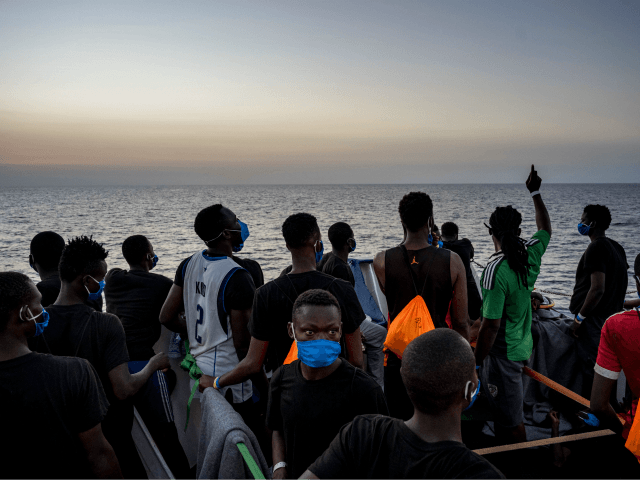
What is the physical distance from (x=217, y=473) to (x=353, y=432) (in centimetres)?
97

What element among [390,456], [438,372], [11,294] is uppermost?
[11,294]

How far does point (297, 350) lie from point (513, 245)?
2306 millimetres

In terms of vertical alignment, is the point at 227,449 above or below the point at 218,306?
below

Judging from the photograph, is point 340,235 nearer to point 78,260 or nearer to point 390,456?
point 78,260

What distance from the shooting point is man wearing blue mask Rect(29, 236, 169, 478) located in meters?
2.91

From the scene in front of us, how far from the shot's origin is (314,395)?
2.41 metres

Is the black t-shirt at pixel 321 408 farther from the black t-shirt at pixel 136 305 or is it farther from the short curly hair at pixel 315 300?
the black t-shirt at pixel 136 305

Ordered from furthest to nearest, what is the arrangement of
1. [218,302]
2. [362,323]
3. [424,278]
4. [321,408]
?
[362,323] → [424,278] → [218,302] → [321,408]

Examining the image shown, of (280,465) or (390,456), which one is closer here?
(390,456)

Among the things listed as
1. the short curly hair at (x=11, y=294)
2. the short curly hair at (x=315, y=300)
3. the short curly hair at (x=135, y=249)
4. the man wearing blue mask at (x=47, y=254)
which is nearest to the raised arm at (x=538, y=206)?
the short curly hair at (x=315, y=300)

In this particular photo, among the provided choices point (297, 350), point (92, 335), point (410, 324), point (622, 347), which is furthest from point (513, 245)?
point (92, 335)

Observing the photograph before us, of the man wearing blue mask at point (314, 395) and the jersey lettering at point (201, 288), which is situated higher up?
the jersey lettering at point (201, 288)

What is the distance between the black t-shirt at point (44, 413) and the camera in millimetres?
2174

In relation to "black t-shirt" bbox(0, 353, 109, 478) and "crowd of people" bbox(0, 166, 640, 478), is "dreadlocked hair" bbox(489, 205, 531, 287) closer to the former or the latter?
"crowd of people" bbox(0, 166, 640, 478)
